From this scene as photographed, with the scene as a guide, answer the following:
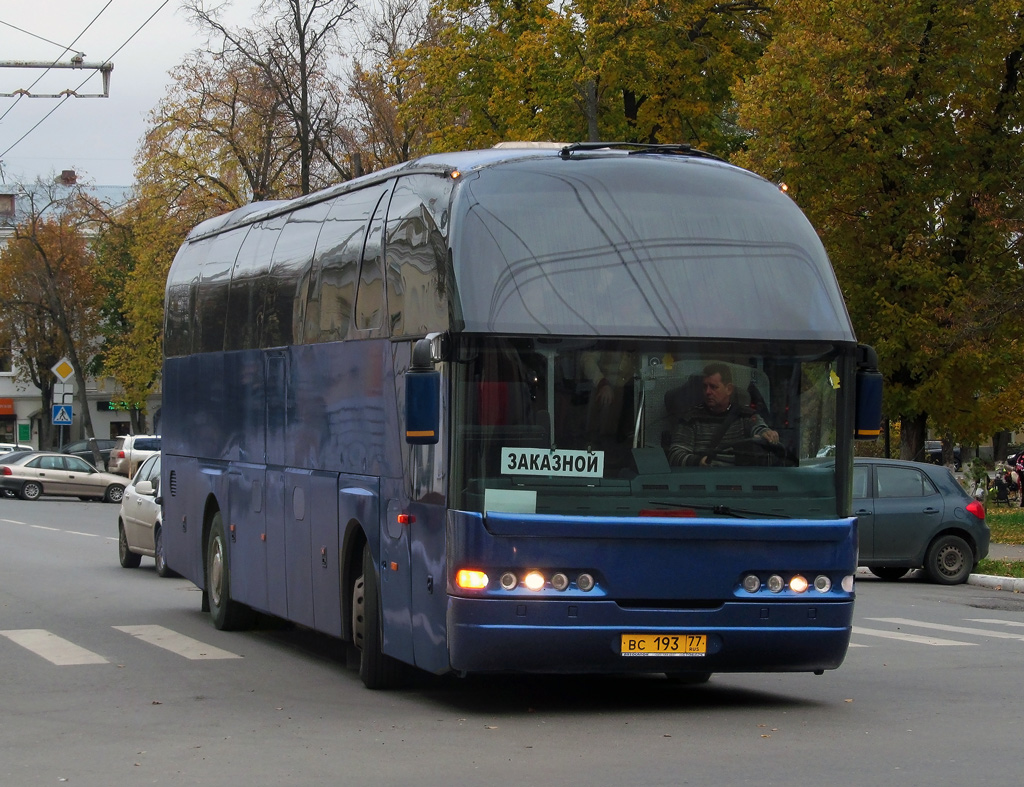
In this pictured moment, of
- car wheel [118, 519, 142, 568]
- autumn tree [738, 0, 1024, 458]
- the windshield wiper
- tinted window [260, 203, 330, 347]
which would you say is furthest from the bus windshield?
autumn tree [738, 0, 1024, 458]

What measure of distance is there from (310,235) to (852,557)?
520 cm

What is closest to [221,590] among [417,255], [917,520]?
[417,255]

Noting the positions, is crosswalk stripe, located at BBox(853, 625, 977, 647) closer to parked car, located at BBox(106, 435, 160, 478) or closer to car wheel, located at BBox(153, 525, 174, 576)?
car wheel, located at BBox(153, 525, 174, 576)

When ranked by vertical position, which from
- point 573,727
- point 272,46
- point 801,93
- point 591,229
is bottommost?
point 573,727

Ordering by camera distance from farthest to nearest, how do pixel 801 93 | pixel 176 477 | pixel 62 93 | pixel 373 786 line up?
1. pixel 801 93
2. pixel 62 93
3. pixel 176 477
4. pixel 373 786

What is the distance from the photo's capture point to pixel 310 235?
13.1m

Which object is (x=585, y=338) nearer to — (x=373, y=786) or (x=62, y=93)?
(x=373, y=786)

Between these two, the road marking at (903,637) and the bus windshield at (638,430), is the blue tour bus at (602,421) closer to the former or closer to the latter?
the bus windshield at (638,430)

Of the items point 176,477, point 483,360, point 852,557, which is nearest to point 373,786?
point 483,360

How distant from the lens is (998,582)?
22844 mm

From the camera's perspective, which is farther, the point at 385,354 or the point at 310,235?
the point at 310,235

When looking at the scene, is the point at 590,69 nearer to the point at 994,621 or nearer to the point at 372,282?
the point at 994,621

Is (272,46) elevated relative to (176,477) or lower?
elevated

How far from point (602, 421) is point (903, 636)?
7.16m
